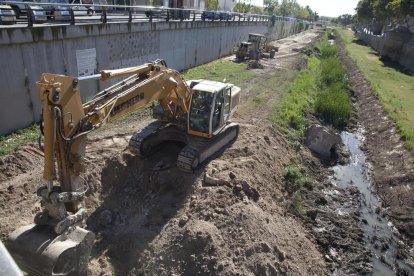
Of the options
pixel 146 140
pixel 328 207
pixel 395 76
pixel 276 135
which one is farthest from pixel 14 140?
pixel 395 76

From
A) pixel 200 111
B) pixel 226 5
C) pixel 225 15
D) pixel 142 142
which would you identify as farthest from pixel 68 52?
pixel 226 5

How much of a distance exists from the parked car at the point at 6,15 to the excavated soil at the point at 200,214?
197 inches

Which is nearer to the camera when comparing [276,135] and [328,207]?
[328,207]

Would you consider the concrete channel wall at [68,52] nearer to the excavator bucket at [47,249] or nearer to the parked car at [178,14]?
the parked car at [178,14]

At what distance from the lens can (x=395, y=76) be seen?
3172cm

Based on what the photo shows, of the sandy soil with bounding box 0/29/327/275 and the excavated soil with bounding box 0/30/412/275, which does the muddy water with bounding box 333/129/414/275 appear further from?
the sandy soil with bounding box 0/29/327/275

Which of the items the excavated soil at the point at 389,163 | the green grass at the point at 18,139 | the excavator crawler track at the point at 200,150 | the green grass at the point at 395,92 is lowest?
the excavated soil at the point at 389,163

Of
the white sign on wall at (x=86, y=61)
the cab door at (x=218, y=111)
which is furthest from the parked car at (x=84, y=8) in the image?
the cab door at (x=218, y=111)

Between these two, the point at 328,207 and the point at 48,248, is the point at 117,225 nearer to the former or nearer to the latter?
the point at 48,248

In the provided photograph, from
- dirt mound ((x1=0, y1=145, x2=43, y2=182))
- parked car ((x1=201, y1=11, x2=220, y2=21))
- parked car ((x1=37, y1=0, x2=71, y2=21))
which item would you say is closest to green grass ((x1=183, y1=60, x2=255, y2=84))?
parked car ((x1=201, y1=11, x2=220, y2=21))

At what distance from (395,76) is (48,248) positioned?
3311 cm

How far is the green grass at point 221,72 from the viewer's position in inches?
965

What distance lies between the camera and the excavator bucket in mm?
5965

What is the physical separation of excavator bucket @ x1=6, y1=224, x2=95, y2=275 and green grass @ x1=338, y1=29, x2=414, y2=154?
45.2 ft
